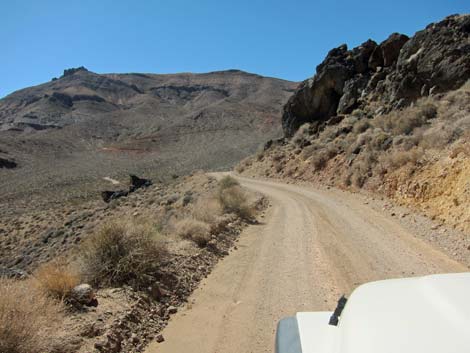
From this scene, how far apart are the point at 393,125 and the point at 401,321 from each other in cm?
2247

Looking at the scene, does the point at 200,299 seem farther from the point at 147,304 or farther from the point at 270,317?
the point at 270,317

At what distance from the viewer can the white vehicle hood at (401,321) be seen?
1976 millimetres

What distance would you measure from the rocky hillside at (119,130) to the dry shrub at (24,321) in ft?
123

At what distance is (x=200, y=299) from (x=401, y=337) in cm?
579

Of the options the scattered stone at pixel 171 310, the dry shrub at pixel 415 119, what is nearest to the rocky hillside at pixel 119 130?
the dry shrub at pixel 415 119

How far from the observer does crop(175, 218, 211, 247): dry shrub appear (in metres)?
10.6

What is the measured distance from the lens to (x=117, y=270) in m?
7.09

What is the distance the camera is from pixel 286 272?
8547mm

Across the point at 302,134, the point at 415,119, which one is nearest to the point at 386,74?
the point at 302,134

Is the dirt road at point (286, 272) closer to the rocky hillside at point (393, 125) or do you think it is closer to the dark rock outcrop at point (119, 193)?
the rocky hillside at point (393, 125)

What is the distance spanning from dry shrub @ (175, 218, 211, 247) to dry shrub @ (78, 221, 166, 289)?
2.50 metres

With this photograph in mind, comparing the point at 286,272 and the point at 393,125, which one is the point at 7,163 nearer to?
the point at 393,125

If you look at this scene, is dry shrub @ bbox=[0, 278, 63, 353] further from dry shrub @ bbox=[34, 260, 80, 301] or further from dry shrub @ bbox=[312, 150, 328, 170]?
dry shrub @ bbox=[312, 150, 328, 170]

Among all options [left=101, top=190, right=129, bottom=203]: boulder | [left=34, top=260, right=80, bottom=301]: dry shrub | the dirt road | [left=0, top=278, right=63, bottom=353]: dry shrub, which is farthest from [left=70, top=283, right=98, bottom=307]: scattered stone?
[left=101, top=190, right=129, bottom=203]: boulder
